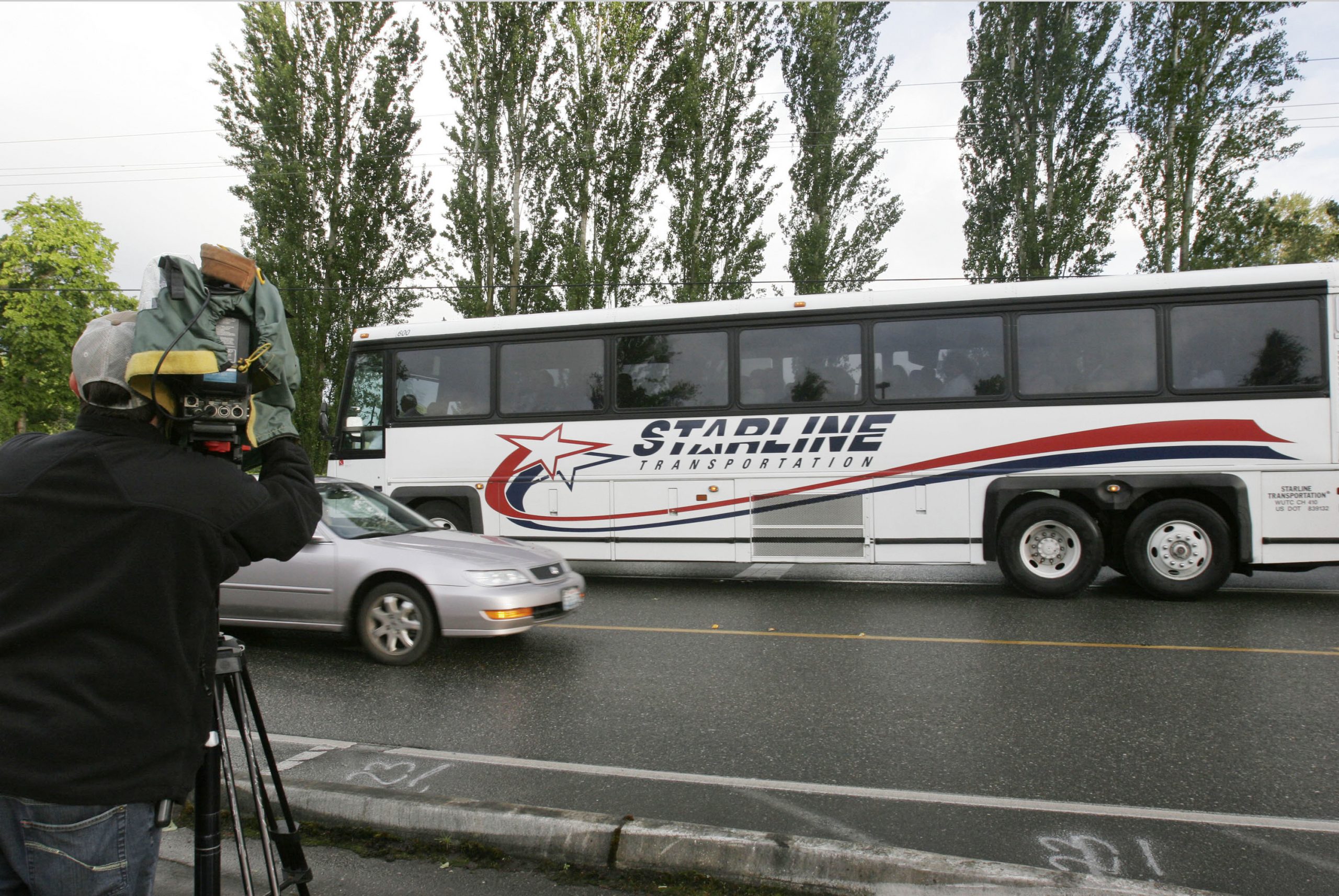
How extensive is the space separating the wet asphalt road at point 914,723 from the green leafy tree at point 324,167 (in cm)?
1540

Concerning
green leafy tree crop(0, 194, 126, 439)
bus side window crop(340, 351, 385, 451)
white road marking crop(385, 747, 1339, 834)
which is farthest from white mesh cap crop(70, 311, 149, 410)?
green leafy tree crop(0, 194, 126, 439)

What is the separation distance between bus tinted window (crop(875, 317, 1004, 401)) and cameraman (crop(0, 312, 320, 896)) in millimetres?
8520

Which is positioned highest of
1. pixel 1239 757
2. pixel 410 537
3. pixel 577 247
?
pixel 577 247

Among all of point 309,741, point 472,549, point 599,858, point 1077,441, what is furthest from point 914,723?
point 1077,441

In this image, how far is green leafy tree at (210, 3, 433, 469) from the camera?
2117 cm

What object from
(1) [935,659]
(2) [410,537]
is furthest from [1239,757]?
(2) [410,537]

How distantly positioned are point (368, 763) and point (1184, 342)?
28.0ft

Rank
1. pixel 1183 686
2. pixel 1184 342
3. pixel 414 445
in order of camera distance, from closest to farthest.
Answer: pixel 1183 686 < pixel 1184 342 < pixel 414 445

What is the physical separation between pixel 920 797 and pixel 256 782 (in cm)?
286

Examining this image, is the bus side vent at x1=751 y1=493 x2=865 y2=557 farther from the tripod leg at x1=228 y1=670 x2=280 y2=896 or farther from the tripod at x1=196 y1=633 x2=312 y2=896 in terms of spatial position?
the tripod leg at x1=228 y1=670 x2=280 y2=896

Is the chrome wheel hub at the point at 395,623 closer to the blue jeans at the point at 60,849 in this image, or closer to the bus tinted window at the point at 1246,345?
the blue jeans at the point at 60,849

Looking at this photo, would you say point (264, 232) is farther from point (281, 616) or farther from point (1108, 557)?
point (1108, 557)

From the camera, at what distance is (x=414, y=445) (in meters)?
11.2

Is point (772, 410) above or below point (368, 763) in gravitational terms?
above
